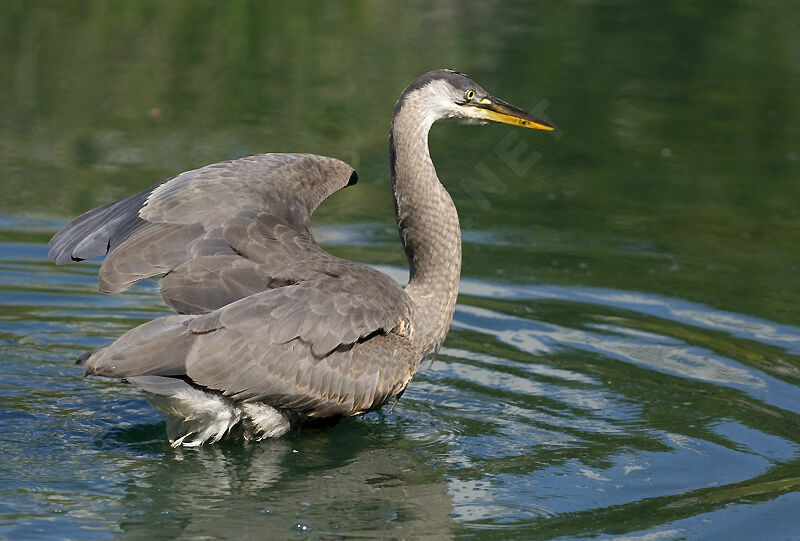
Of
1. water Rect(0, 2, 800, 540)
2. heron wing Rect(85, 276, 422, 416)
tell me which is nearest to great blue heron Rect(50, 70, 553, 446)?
heron wing Rect(85, 276, 422, 416)

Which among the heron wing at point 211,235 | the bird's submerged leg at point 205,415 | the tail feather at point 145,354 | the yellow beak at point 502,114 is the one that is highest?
the yellow beak at point 502,114

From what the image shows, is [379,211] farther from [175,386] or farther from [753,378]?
[175,386]

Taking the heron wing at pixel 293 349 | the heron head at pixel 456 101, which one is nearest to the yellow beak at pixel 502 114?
the heron head at pixel 456 101

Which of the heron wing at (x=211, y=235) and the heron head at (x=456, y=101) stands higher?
the heron head at (x=456, y=101)

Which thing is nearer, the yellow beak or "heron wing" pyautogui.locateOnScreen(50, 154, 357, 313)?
"heron wing" pyautogui.locateOnScreen(50, 154, 357, 313)

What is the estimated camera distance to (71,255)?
7.52 metres

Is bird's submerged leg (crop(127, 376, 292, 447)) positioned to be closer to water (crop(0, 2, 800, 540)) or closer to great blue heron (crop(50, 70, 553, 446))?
great blue heron (crop(50, 70, 553, 446))

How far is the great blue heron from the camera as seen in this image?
21.6 ft

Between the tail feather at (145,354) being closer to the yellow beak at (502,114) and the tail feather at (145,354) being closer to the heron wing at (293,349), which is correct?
the heron wing at (293,349)

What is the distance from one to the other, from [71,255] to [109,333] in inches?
49.3

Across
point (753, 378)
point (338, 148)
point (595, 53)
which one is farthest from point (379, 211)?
point (595, 53)

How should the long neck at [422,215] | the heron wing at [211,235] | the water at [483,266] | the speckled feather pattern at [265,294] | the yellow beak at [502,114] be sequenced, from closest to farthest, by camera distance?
the water at [483,266] → the speckled feather pattern at [265,294] → the heron wing at [211,235] → the long neck at [422,215] → the yellow beak at [502,114]

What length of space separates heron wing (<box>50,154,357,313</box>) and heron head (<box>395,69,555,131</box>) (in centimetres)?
83

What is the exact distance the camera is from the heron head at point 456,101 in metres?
7.71
